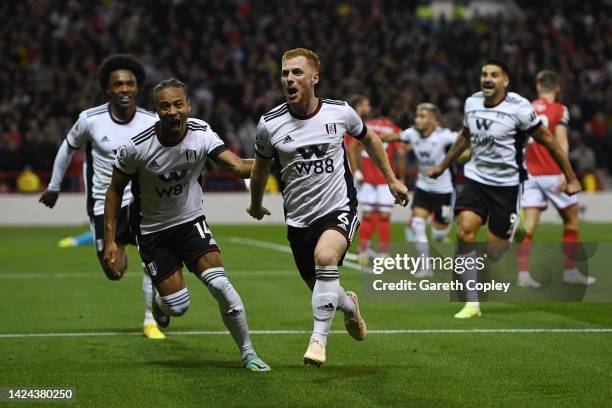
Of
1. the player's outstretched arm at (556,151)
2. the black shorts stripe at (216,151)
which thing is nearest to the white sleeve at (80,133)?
the black shorts stripe at (216,151)

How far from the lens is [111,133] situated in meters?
10.0

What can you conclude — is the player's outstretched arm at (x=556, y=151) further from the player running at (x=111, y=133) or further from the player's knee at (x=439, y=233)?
Answer: the player's knee at (x=439, y=233)

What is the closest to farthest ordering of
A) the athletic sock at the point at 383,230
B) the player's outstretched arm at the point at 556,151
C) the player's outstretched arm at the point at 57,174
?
1. the player's outstretched arm at the point at 57,174
2. the player's outstretched arm at the point at 556,151
3. the athletic sock at the point at 383,230

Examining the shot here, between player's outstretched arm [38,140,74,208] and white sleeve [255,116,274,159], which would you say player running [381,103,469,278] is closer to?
player's outstretched arm [38,140,74,208]

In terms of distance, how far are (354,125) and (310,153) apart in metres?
0.44

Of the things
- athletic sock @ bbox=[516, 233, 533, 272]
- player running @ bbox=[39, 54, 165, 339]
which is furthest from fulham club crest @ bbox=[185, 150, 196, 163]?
athletic sock @ bbox=[516, 233, 533, 272]

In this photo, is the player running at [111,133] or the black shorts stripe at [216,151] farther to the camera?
the player running at [111,133]

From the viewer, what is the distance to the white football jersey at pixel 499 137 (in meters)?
11.1

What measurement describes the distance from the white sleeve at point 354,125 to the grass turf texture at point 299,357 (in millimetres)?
1782

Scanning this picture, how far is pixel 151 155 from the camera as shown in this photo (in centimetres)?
821

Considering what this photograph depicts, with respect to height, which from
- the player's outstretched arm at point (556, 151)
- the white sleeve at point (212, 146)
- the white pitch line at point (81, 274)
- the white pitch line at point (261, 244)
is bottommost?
the white pitch line at point (261, 244)

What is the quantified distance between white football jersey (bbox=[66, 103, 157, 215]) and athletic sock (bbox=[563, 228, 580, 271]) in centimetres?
655

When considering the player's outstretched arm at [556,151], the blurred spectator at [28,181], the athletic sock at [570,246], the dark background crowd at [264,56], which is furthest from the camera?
the dark background crowd at [264,56]

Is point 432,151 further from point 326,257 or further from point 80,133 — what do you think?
point 326,257
